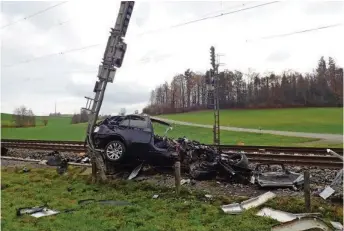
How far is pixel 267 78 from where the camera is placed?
235 ft

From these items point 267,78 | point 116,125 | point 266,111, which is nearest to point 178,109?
point 266,111

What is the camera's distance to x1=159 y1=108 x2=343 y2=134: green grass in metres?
49.1

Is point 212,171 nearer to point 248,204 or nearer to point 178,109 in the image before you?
point 248,204

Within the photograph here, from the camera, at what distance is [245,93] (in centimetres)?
6309

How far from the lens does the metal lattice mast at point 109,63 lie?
10.6m

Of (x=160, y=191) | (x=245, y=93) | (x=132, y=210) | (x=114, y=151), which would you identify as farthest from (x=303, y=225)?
(x=245, y=93)

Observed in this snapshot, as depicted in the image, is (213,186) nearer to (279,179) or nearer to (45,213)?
(279,179)

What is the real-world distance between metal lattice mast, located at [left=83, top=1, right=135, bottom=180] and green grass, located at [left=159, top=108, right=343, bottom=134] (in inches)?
1484

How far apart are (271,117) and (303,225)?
5202cm

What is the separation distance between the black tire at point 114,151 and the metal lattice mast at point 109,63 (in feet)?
0.88

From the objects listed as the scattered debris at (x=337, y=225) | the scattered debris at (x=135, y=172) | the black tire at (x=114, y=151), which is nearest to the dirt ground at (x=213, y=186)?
the scattered debris at (x=135, y=172)

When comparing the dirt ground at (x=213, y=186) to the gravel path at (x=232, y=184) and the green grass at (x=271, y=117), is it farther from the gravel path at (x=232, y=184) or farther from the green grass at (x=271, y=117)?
the green grass at (x=271, y=117)

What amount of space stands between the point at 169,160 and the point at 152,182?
1.11 meters

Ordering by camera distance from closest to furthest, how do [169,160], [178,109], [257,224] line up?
[257,224] < [169,160] < [178,109]
